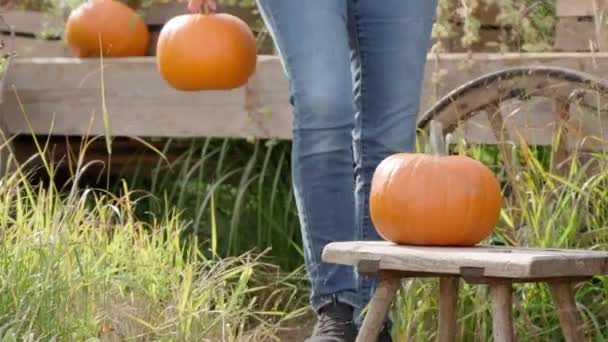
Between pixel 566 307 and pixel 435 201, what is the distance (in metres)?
0.36

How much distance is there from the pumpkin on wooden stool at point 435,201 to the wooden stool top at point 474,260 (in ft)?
0.20

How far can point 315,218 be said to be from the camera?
3.09 m

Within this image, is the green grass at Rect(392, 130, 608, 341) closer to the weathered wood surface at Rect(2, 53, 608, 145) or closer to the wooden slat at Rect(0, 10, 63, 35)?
the weathered wood surface at Rect(2, 53, 608, 145)

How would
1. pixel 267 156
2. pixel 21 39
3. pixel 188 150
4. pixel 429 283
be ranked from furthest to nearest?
pixel 21 39 < pixel 188 150 < pixel 267 156 < pixel 429 283

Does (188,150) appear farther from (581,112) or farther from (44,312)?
(44,312)

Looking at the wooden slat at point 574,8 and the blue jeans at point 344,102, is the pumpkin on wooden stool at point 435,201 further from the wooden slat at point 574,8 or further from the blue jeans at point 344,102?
the wooden slat at point 574,8

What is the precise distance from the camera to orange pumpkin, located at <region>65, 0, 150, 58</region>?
538 cm

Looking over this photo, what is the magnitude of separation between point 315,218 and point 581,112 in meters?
1.07

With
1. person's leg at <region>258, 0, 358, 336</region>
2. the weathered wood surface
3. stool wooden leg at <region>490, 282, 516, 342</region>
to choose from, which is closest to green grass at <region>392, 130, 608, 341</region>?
person's leg at <region>258, 0, 358, 336</region>

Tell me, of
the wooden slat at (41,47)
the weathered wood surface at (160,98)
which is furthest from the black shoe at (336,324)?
the wooden slat at (41,47)

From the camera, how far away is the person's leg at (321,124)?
301 cm

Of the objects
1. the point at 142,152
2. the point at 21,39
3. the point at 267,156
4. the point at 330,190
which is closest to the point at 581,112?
the point at 330,190

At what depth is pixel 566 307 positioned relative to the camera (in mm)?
2783

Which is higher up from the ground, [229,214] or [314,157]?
[314,157]
